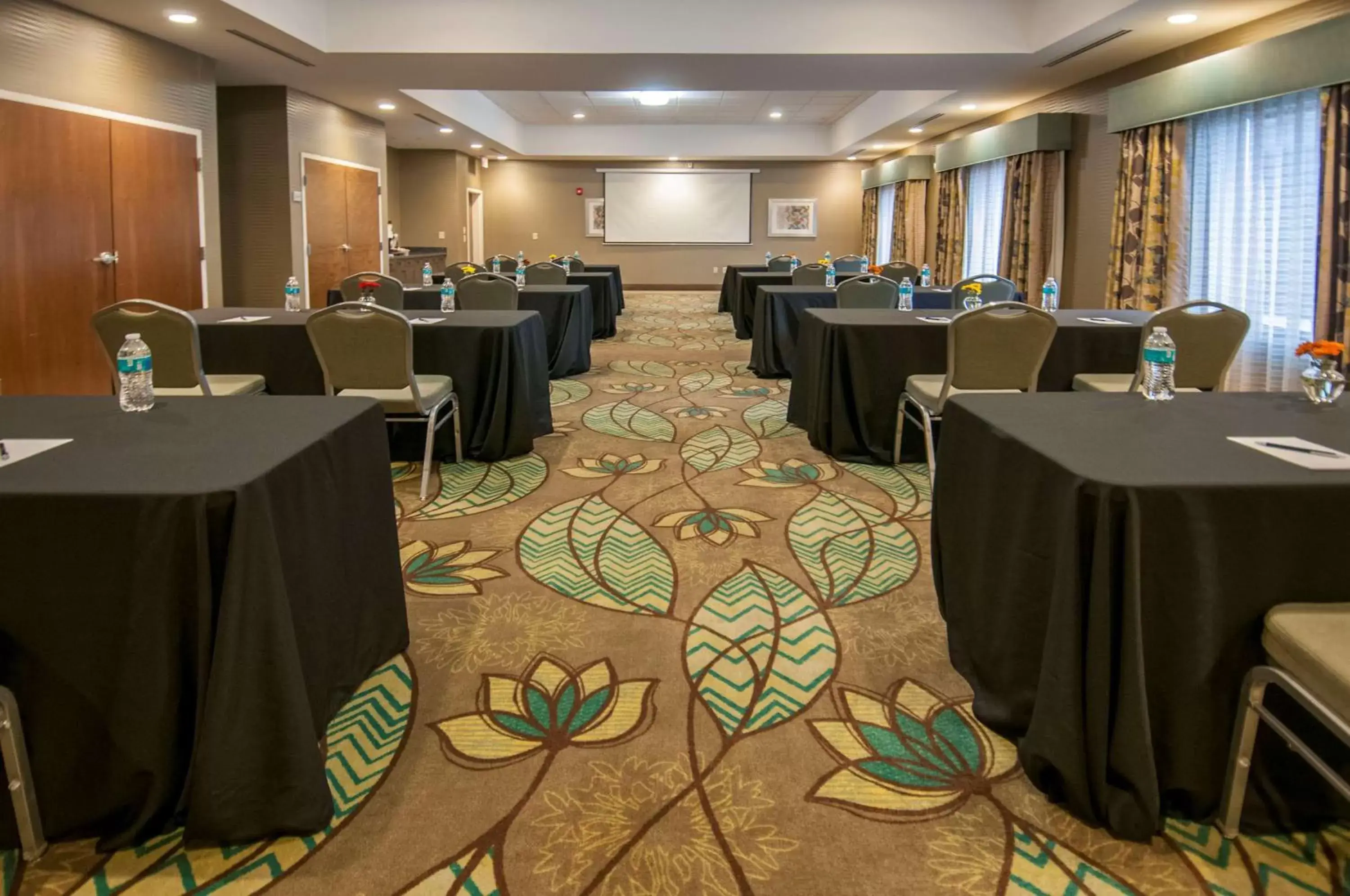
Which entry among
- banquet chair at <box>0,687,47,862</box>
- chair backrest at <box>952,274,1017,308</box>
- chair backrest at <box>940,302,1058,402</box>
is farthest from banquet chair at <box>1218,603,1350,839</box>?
chair backrest at <box>952,274,1017,308</box>

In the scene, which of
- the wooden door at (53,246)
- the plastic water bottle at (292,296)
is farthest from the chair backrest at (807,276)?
the wooden door at (53,246)

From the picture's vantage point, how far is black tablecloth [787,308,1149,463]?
4.88m

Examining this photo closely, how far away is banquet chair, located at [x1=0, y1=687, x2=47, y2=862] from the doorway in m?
15.9

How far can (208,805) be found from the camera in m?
1.76

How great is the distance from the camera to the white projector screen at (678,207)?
18.6m

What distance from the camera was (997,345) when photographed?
4.19 meters

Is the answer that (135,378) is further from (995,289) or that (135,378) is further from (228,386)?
(995,289)

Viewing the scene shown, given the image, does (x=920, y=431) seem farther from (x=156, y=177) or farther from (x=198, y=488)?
(x=156, y=177)

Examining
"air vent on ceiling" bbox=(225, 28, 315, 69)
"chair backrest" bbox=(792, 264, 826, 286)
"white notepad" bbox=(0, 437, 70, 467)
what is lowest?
"white notepad" bbox=(0, 437, 70, 467)

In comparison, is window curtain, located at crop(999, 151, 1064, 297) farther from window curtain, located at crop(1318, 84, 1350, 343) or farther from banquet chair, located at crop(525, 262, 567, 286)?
banquet chair, located at crop(525, 262, 567, 286)

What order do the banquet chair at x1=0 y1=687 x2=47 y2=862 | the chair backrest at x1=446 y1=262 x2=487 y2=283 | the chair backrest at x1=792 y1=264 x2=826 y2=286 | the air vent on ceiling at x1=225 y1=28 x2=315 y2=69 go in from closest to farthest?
the banquet chair at x1=0 y1=687 x2=47 y2=862
the air vent on ceiling at x1=225 y1=28 x2=315 y2=69
the chair backrest at x1=792 y1=264 x2=826 y2=286
the chair backrest at x1=446 y1=262 x2=487 y2=283

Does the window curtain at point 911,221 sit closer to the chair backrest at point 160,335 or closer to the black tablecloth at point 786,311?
the black tablecloth at point 786,311

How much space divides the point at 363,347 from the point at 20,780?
263cm

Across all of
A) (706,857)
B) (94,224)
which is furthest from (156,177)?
(706,857)
